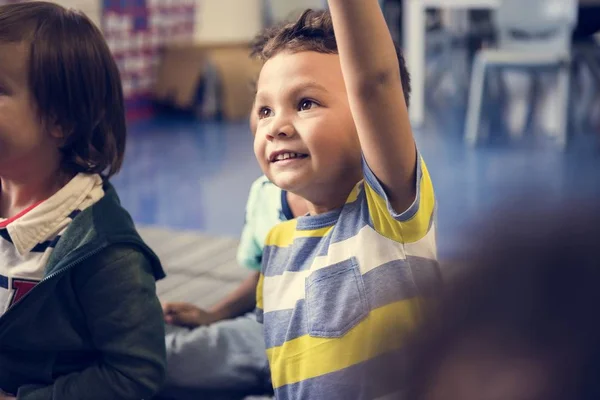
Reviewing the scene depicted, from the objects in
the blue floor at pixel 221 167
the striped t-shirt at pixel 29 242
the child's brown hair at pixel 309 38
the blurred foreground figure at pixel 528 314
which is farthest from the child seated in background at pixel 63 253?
the blue floor at pixel 221 167

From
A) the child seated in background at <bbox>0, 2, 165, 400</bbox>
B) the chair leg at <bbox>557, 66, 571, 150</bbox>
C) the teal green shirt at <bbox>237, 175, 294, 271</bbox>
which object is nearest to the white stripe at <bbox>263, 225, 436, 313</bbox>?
the child seated in background at <bbox>0, 2, 165, 400</bbox>

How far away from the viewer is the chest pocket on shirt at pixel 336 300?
889 millimetres

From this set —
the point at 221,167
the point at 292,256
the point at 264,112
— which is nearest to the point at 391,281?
the point at 292,256

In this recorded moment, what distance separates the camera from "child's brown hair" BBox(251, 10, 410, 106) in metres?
0.94

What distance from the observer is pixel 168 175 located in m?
3.69

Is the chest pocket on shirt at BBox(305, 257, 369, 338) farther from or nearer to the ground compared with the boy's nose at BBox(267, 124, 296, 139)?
nearer to the ground

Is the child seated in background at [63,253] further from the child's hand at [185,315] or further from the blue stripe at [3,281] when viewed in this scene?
the child's hand at [185,315]

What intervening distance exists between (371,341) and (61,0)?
4153 mm

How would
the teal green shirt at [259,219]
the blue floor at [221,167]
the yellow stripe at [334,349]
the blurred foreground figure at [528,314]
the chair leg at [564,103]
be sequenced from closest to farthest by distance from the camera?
the blurred foreground figure at [528,314] < the yellow stripe at [334,349] < the teal green shirt at [259,219] < the blue floor at [221,167] < the chair leg at [564,103]

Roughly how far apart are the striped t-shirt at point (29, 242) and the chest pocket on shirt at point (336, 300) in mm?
376

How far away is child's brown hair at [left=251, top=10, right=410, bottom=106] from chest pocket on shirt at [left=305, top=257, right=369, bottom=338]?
229 millimetres

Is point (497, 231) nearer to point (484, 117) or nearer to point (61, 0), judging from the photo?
point (484, 117)

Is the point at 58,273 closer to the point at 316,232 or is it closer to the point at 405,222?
the point at 316,232

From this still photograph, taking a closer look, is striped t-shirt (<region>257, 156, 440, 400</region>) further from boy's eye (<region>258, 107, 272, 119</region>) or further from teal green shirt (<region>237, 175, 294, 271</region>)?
teal green shirt (<region>237, 175, 294, 271</region>)
